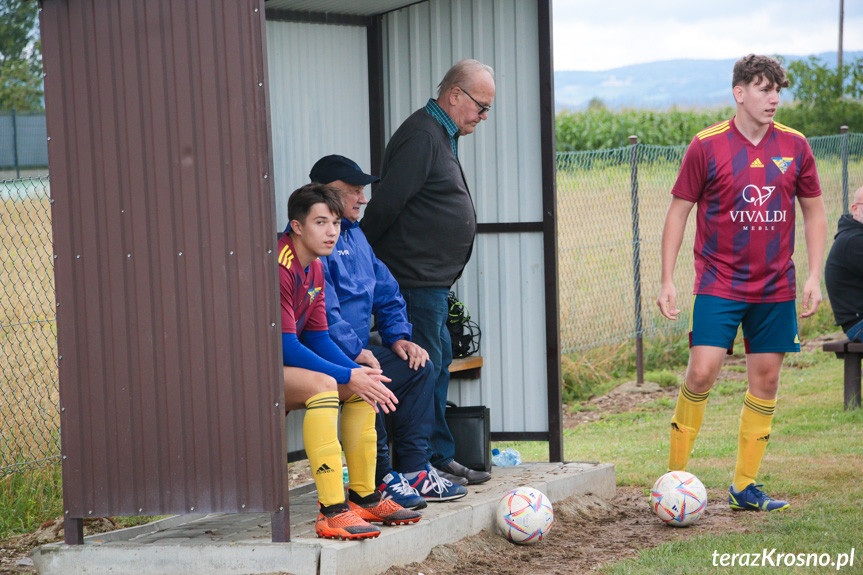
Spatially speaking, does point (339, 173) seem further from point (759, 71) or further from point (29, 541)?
point (29, 541)

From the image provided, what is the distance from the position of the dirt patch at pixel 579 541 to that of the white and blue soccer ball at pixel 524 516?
0.06 m

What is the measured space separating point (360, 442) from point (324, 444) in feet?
1.18

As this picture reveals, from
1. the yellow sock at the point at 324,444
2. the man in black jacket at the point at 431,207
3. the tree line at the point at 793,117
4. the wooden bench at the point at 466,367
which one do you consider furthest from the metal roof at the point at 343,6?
the tree line at the point at 793,117

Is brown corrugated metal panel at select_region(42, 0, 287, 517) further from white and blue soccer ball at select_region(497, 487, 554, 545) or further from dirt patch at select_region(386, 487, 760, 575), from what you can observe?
white and blue soccer ball at select_region(497, 487, 554, 545)

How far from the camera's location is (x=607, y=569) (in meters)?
4.33

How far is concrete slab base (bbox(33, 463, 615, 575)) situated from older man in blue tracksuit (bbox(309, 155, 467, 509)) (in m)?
0.18

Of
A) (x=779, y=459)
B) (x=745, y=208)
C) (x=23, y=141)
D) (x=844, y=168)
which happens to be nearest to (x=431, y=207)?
(x=745, y=208)

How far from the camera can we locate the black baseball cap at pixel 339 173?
489 cm

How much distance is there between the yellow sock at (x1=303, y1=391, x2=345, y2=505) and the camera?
409 cm

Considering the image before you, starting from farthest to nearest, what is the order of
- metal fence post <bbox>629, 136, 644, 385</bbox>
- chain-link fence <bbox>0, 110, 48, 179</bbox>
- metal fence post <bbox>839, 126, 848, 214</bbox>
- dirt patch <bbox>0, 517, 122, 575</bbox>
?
chain-link fence <bbox>0, 110, 48, 179</bbox>
metal fence post <bbox>839, 126, 848, 214</bbox>
metal fence post <bbox>629, 136, 644, 385</bbox>
dirt patch <bbox>0, 517, 122, 575</bbox>

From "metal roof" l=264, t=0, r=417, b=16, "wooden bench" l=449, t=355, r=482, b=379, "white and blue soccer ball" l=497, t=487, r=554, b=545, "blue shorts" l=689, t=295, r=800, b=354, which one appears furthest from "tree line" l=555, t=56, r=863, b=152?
"white and blue soccer ball" l=497, t=487, r=554, b=545

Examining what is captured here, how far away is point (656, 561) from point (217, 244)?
87.2 inches

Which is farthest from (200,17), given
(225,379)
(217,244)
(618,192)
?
(618,192)

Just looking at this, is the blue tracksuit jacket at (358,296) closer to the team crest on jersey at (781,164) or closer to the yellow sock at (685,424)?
the yellow sock at (685,424)
